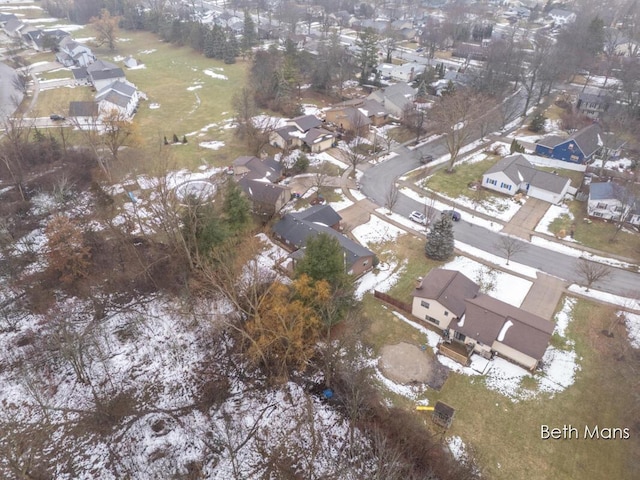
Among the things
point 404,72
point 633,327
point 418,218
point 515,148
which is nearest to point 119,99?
point 418,218

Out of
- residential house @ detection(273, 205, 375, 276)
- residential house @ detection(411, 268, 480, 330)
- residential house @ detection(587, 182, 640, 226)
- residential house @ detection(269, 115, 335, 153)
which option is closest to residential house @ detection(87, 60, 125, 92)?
residential house @ detection(269, 115, 335, 153)

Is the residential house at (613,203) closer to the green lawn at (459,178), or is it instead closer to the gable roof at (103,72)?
the green lawn at (459,178)

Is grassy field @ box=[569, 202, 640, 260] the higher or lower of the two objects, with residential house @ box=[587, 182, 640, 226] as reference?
lower

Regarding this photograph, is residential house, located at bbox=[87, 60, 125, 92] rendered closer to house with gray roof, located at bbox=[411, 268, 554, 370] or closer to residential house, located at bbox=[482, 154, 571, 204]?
residential house, located at bbox=[482, 154, 571, 204]

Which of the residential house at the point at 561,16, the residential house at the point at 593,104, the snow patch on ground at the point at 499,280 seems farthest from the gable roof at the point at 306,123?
the residential house at the point at 561,16

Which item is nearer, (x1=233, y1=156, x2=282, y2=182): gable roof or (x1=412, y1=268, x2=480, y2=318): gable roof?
(x1=412, y1=268, x2=480, y2=318): gable roof

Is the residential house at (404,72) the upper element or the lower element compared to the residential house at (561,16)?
lower

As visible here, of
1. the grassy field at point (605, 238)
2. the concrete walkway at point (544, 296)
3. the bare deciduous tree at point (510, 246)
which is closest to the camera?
the concrete walkway at point (544, 296)

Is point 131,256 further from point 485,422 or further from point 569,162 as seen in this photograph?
point 569,162

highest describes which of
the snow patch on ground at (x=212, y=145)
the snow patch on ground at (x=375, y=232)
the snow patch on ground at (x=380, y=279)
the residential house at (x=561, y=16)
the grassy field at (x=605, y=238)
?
the residential house at (x=561, y=16)
